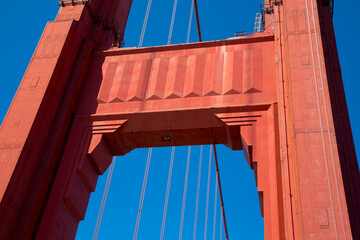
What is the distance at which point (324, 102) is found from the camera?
968 centimetres

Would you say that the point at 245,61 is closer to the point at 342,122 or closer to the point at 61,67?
the point at 342,122

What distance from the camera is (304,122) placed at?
9531 millimetres

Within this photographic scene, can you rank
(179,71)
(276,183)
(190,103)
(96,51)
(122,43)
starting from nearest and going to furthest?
(276,183) < (190,103) < (179,71) < (96,51) < (122,43)

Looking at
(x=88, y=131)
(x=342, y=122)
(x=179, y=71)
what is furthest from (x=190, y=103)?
(x=342, y=122)

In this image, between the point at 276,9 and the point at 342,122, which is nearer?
the point at 342,122

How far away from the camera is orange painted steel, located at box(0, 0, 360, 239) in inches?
351

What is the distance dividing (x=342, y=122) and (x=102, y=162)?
628 centimetres

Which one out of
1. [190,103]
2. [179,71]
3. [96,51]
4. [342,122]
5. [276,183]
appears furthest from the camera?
[96,51]

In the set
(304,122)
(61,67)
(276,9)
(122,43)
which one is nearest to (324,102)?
(304,122)

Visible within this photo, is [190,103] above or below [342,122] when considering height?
above

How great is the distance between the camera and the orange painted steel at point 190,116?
351 inches

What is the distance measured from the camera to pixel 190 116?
11508 millimetres

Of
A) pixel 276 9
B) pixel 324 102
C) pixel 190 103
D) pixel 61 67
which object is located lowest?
pixel 324 102

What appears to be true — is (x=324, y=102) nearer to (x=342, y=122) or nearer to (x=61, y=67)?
(x=342, y=122)
